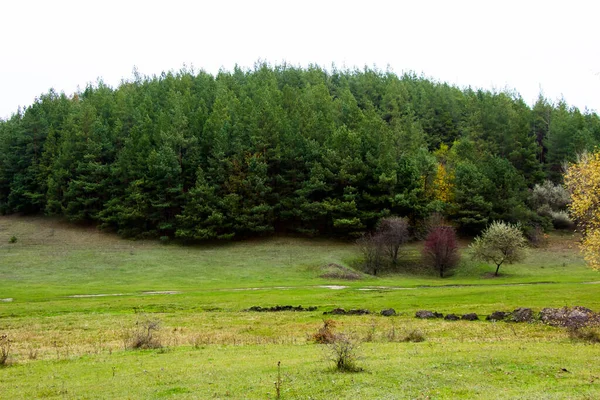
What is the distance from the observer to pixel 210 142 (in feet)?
315

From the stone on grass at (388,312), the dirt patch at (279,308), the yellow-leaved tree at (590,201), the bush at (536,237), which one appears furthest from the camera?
the bush at (536,237)

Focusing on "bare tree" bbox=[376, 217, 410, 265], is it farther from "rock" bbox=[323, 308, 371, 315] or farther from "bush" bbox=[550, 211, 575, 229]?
"rock" bbox=[323, 308, 371, 315]

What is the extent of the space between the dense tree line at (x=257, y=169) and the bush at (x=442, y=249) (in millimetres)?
12575

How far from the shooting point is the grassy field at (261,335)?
1402 centimetres

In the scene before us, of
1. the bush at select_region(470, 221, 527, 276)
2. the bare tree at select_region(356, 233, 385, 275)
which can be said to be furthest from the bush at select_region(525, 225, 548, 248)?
the bare tree at select_region(356, 233, 385, 275)

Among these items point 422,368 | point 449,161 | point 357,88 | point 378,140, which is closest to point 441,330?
point 422,368

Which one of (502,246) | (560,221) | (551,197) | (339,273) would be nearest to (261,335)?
(339,273)

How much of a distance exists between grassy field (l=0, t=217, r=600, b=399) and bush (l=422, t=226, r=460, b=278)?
9.09 ft

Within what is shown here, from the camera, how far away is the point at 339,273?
6438 centimetres

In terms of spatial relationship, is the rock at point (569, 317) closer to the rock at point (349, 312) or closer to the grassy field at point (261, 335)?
the grassy field at point (261, 335)

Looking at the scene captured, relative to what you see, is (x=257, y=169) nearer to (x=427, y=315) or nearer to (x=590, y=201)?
(x=590, y=201)

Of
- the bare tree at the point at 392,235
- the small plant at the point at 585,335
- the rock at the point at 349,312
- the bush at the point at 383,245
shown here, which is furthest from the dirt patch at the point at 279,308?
the bare tree at the point at 392,235

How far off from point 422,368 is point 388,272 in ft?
187

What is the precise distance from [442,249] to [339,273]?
15767 mm
